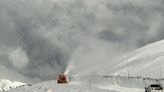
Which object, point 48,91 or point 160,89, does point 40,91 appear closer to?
point 48,91

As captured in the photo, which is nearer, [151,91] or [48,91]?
[151,91]

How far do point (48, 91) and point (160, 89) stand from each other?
41.4m

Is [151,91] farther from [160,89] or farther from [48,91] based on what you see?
[48,91]

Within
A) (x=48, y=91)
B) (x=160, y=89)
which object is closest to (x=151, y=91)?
(x=160, y=89)

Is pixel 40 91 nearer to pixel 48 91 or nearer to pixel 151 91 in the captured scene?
pixel 48 91

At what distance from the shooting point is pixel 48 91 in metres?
150

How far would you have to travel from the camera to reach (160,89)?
137 m

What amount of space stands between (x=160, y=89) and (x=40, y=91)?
4668 cm

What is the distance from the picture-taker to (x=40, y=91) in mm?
155750

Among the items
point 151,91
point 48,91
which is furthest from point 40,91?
point 151,91

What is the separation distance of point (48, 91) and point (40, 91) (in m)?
6.35

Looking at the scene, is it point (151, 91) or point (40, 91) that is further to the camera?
point (40, 91)

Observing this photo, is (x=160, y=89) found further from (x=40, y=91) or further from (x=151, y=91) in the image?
(x=40, y=91)

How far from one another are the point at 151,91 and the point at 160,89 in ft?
10.1
